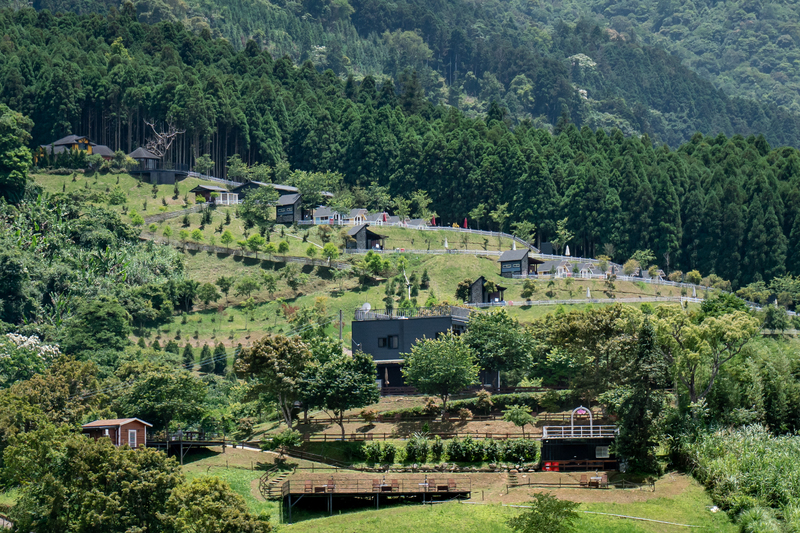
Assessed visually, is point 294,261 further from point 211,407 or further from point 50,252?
point 211,407

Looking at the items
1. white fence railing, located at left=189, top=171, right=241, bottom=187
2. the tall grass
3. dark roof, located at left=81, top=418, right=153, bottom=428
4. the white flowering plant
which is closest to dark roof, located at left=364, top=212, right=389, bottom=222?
white fence railing, located at left=189, top=171, right=241, bottom=187

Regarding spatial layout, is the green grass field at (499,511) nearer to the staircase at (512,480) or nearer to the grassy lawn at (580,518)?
the grassy lawn at (580,518)

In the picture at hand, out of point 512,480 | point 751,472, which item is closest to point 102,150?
point 512,480

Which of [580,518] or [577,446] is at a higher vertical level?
[577,446]

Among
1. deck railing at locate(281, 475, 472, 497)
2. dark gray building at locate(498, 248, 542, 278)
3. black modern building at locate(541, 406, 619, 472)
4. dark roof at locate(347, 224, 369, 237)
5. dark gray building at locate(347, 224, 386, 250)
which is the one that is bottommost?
deck railing at locate(281, 475, 472, 497)

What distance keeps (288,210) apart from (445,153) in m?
22.5

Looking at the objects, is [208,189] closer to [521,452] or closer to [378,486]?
[521,452]

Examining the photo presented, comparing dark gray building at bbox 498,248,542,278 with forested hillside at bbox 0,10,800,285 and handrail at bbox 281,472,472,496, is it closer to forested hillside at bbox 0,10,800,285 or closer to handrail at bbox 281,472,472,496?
forested hillside at bbox 0,10,800,285

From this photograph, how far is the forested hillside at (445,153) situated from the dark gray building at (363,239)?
55.0 feet

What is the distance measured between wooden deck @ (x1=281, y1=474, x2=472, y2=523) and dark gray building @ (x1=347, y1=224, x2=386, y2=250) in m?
56.2

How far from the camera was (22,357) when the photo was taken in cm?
8125

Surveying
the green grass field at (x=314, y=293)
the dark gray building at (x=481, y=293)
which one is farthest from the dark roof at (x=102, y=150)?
the dark gray building at (x=481, y=293)

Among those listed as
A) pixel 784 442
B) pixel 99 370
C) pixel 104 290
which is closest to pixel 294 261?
pixel 104 290

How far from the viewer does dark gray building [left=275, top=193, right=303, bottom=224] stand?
120 metres
